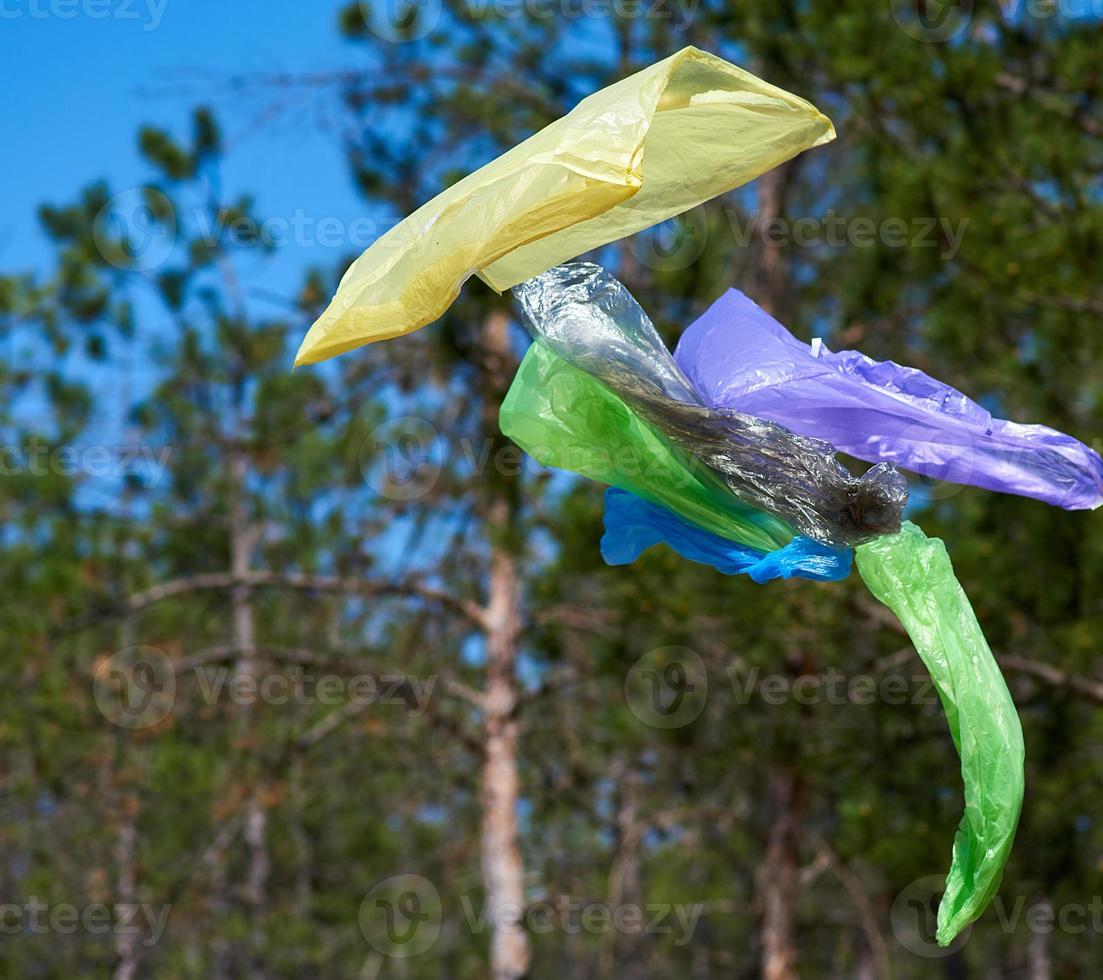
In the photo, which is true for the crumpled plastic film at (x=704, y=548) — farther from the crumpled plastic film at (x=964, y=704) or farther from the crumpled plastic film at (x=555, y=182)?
the crumpled plastic film at (x=555, y=182)

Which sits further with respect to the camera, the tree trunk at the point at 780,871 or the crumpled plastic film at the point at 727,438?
the tree trunk at the point at 780,871

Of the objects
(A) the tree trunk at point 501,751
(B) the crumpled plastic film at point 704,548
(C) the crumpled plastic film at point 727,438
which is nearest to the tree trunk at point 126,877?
(A) the tree trunk at point 501,751

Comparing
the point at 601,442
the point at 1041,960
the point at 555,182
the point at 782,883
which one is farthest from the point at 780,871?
the point at 1041,960

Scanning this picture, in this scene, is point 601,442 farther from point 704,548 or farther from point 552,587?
point 552,587

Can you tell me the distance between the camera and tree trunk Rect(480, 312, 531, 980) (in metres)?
7.73

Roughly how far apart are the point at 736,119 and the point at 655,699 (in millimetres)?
5661

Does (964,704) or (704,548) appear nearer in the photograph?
(964,704)

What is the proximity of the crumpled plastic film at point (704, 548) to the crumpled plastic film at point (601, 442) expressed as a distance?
67 mm

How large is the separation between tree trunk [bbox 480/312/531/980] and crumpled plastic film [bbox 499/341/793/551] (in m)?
4.87

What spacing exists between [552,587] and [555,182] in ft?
16.6

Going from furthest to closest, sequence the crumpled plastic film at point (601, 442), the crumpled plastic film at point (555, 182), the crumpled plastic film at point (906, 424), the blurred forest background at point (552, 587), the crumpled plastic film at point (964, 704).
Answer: the blurred forest background at point (552, 587) < the crumpled plastic film at point (601, 442) < the crumpled plastic film at point (906, 424) < the crumpled plastic film at point (964, 704) < the crumpled plastic film at point (555, 182)

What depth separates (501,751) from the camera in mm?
8008

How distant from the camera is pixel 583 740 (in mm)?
9141

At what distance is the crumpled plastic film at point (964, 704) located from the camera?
7.57ft
